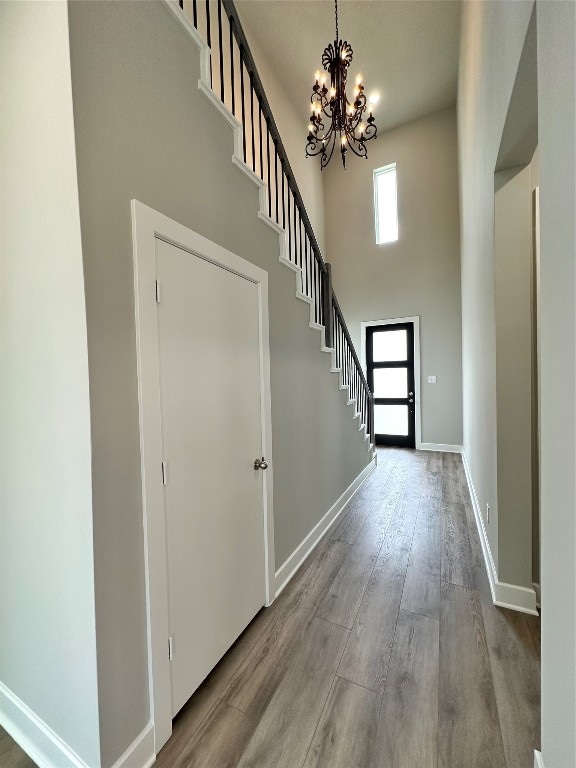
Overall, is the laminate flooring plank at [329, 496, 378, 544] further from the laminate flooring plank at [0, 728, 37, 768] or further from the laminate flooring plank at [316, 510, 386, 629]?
the laminate flooring plank at [0, 728, 37, 768]

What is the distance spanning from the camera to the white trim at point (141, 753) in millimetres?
1111

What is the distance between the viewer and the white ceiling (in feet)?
12.9

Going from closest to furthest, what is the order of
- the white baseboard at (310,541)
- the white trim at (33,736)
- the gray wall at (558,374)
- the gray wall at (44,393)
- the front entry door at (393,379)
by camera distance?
the gray wall at (558,374)
the gray wall at (44,393)
the white trim at (33,736)
the white baseboard at (310,541)
the front entry door at (393,379)

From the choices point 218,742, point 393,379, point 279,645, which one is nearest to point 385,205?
point 393,379

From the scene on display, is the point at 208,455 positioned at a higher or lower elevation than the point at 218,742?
higher

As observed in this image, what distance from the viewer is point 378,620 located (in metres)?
1.87

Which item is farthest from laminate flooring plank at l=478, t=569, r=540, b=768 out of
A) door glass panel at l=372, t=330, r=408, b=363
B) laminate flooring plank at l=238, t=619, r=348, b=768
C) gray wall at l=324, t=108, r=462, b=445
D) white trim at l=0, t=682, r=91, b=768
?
door glass panel at l=372, t=330, r=408, b=363

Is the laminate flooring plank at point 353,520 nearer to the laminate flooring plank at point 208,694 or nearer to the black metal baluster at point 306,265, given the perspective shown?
the laminate flooring plank at point 208,694

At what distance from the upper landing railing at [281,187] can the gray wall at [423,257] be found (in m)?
2.23

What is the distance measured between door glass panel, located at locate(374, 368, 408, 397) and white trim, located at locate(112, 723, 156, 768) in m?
5.81

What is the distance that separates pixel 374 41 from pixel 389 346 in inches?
175

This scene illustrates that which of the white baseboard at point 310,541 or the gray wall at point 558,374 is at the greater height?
the gray wall at point 558,374

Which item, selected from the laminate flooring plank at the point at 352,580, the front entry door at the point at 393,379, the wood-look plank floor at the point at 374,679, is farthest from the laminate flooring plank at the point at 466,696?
the front entry door at the point at 393,379

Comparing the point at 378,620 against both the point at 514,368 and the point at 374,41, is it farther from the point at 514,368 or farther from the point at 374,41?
the point at 374,41
